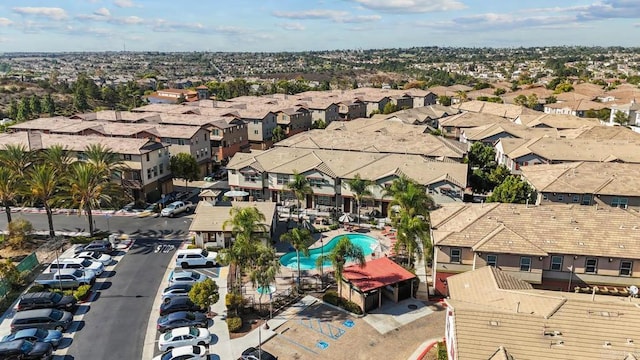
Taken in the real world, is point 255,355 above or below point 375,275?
below

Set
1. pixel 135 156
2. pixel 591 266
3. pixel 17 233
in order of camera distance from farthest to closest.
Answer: pixel 135 156 < pixel 17 233 < pixel 591 266

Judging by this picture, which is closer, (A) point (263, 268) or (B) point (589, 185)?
Answer: (A) point (263, 268)

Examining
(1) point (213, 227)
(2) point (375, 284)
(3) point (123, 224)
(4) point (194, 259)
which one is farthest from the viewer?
(3) point (123, 224)

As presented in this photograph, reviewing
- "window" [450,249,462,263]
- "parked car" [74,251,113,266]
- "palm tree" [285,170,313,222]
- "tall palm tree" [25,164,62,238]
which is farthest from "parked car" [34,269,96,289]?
"window" [450,249,462,263]

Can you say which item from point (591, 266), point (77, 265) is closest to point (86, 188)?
point (77, 265)

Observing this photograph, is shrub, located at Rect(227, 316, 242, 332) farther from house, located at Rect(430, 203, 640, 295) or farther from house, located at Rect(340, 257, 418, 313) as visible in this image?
house, located at Rect(430, 203, 640, 295)

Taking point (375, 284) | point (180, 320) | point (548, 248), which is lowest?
point (180, 320)

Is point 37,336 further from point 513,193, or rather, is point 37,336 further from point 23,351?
point 513,193
